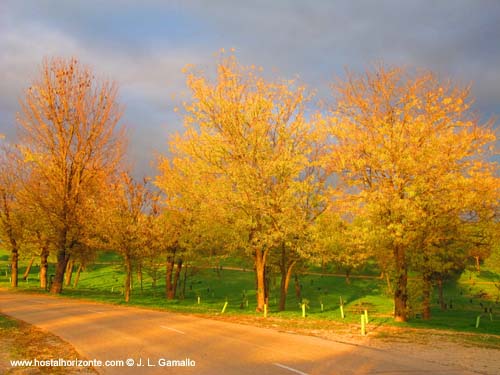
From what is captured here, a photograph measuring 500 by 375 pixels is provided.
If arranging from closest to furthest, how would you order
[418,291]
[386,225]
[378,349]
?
1. [378,349]
2. [386,225]
3. [418,291]

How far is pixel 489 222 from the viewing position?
78.5ft

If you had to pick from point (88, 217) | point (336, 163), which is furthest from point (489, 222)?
point (88, 217)

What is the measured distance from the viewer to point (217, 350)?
42.3 ft

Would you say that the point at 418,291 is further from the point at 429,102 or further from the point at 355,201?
the point at 429,102

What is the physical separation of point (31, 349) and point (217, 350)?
18.0 feet

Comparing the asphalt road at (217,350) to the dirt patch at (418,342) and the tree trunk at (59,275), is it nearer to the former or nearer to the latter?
the dirt patch at (418,342)

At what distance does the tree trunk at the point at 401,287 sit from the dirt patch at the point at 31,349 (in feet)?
60.2

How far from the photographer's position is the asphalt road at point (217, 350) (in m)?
10.5

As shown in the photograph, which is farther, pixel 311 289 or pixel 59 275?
pixel 311 289

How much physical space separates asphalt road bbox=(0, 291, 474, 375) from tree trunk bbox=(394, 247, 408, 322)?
1062cm

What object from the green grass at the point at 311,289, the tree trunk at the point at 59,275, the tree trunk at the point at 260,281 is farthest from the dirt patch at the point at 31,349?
the green grass at the point at 311,289

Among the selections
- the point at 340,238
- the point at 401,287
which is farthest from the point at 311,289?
the point at 401,287

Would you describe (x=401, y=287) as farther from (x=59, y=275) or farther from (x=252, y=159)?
(x=59, y=275)

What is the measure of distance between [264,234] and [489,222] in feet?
40.4
